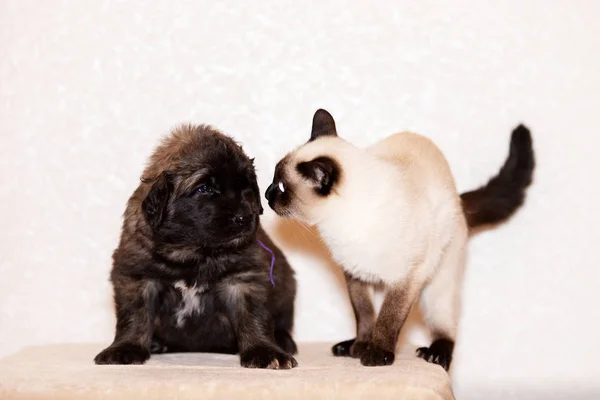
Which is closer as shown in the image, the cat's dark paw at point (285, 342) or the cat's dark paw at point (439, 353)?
the cat's dark paw at point (439, 353)

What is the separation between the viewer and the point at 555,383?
11.2 ft

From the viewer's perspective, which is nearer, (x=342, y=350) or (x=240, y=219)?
(x=240, y=219)

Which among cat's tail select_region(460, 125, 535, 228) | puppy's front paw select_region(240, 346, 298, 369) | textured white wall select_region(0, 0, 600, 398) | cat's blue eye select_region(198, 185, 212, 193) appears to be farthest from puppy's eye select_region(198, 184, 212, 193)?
cat's tail select_region(460, 125, 535, 228)

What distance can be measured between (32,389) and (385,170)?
1.19 metres

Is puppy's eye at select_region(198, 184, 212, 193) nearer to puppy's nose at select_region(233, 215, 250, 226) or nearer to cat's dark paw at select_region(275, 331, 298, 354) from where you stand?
puppy's nose at select_region(233, 215, 250, 226)

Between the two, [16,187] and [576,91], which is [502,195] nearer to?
[576,91]

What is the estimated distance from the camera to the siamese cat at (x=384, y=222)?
8.17 ft

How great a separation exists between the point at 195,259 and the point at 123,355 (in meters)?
0.35

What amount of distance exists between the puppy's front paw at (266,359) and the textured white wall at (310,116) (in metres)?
1.04

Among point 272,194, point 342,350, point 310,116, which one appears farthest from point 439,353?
point 310,116

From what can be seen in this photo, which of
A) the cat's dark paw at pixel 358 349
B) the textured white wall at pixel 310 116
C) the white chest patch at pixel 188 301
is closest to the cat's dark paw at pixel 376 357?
the cat's dark paw at pixel 358 349

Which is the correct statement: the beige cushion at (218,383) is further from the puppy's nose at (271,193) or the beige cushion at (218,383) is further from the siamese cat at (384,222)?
the puppy's nose at (271,193)

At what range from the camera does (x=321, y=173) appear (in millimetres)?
2480

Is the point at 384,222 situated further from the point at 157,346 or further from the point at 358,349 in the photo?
the point at 157,346
